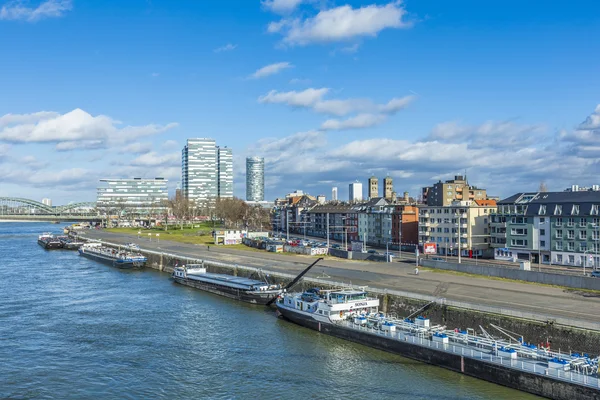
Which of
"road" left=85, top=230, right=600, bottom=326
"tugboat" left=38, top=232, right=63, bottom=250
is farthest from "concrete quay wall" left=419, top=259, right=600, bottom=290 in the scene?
"tugboat" left=38, top=232, right=63, bottom=250

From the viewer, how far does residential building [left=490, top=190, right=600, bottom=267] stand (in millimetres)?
72812

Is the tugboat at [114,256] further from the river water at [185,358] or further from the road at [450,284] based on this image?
the river water at [185,358]

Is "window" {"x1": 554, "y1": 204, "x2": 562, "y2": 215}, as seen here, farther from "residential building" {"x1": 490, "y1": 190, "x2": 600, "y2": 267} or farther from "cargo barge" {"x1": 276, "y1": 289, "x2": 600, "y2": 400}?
"cargo barge" {"x1": 276, "y1": 289, "x2": 600, "y2": 400}

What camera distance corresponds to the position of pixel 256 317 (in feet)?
185

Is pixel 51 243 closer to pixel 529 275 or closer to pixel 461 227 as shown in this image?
pixel 461 227

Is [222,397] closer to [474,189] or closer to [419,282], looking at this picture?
[419,282]

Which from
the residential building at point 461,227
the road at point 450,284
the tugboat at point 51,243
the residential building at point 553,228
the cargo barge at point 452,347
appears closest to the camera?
the cargo barge at point 452,347

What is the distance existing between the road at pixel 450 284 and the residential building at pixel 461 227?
22178mm

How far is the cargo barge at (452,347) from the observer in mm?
32844

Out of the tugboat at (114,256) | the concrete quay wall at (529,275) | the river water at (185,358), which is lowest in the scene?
the river water at (185,358)

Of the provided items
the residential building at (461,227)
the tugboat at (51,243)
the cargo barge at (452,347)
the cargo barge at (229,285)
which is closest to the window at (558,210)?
the residential building at (461,227)

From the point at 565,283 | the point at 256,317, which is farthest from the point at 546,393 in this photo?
the point at 256,317

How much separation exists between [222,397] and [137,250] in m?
79.3

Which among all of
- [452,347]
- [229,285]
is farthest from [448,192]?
[452,347]
